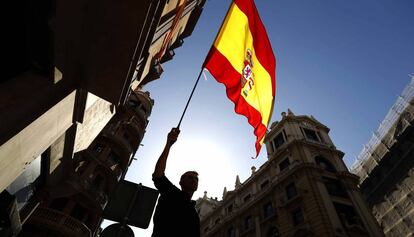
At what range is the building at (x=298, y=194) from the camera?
20.8 meters

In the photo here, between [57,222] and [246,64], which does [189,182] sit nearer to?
[246,64]

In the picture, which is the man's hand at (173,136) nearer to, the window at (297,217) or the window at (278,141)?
the window at (297,217)

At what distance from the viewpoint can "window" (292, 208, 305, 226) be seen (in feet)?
72.8

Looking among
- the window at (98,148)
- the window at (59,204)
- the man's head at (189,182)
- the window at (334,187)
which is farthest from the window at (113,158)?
the window at (334,187)

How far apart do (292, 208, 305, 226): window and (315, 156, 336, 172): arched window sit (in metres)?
5.79

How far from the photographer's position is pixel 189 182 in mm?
3270

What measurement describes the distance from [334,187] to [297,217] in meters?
5.07

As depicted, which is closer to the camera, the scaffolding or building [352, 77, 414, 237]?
building [352, 77, 414, 237]

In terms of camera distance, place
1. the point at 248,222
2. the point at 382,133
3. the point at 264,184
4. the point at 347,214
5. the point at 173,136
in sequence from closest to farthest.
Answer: the point at 173,136 → the point at 347,214 → the point at 248,222 → the point at 264,184 → the point at 382,133

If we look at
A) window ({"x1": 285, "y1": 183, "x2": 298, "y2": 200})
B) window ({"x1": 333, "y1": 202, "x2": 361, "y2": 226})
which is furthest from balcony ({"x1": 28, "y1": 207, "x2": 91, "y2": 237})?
window ({"x1": 333, "y1": 202, "x2": 361, "y2": 226})

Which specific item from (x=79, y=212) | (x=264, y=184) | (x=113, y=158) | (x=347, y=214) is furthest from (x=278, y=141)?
(x=79, y=212)

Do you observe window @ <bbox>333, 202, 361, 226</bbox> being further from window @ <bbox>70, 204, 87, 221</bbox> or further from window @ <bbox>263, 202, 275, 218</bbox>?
window @ <bbox>70, 204, 87, 221</bbox>

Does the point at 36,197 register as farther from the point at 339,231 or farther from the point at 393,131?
the point at 393,131

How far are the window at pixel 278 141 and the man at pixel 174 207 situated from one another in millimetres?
29924
